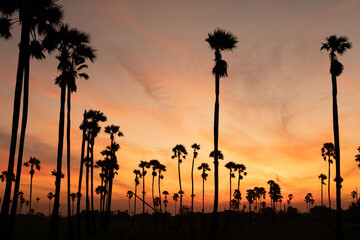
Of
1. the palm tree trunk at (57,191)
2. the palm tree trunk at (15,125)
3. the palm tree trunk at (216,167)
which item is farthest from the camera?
the palm tree trunk at (216,167)

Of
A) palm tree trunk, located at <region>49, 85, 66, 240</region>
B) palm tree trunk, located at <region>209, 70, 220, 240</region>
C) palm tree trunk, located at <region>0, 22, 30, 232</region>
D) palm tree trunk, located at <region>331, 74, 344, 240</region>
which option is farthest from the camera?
palm tree trunk, located at <region>331, 74, 344, 240</region>

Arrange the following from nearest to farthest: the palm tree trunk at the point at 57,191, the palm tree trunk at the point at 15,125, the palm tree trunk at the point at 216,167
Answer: the palm tree trunk at the point at 15,125, the palm tree trunk at the point at 57,191, the palm tree trunk at the point at 216,167

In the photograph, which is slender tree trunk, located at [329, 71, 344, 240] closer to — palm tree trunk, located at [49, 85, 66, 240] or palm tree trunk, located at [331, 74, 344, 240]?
palm tree trunk, located at [331, 74, 344, 240]

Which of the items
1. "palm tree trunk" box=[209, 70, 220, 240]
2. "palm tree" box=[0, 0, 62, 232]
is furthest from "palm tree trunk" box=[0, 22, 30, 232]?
"palm tree trunk" box=[209, 70, 220, 240]

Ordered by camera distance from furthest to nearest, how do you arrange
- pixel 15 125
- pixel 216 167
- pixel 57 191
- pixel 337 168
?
pixel 337 168
pixel 216 167
pixel 57 191
pixel 15 125

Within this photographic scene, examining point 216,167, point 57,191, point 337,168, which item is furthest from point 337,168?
point 57,191

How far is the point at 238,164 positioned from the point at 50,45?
8663cm

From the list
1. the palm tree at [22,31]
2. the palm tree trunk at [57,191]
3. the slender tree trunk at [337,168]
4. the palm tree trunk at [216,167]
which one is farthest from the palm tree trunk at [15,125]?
the slender tree trunk at [337,168]

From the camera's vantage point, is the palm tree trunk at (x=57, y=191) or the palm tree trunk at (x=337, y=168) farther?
the palm tree trunk at (x=337, y=168)

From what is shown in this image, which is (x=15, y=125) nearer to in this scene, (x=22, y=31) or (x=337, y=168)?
(x=22, y=31)

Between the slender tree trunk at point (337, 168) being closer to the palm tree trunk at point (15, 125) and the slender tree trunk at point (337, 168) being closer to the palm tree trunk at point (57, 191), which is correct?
the palm tree trunk at point (57, 191)

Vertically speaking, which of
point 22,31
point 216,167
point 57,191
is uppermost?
point 22,31

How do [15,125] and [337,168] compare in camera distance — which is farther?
[337,168]

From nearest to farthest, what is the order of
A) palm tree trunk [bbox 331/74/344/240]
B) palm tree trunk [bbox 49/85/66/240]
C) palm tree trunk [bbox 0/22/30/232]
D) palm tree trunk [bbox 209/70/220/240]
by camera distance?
palm tree trunk [bbox 0/22/30/232]
palm tree trunk [bbox 49/85/66/240]
palm tree trunk [bbox 209/70/220/240]
palm tree trunk [bbox 331/74/344/240]
